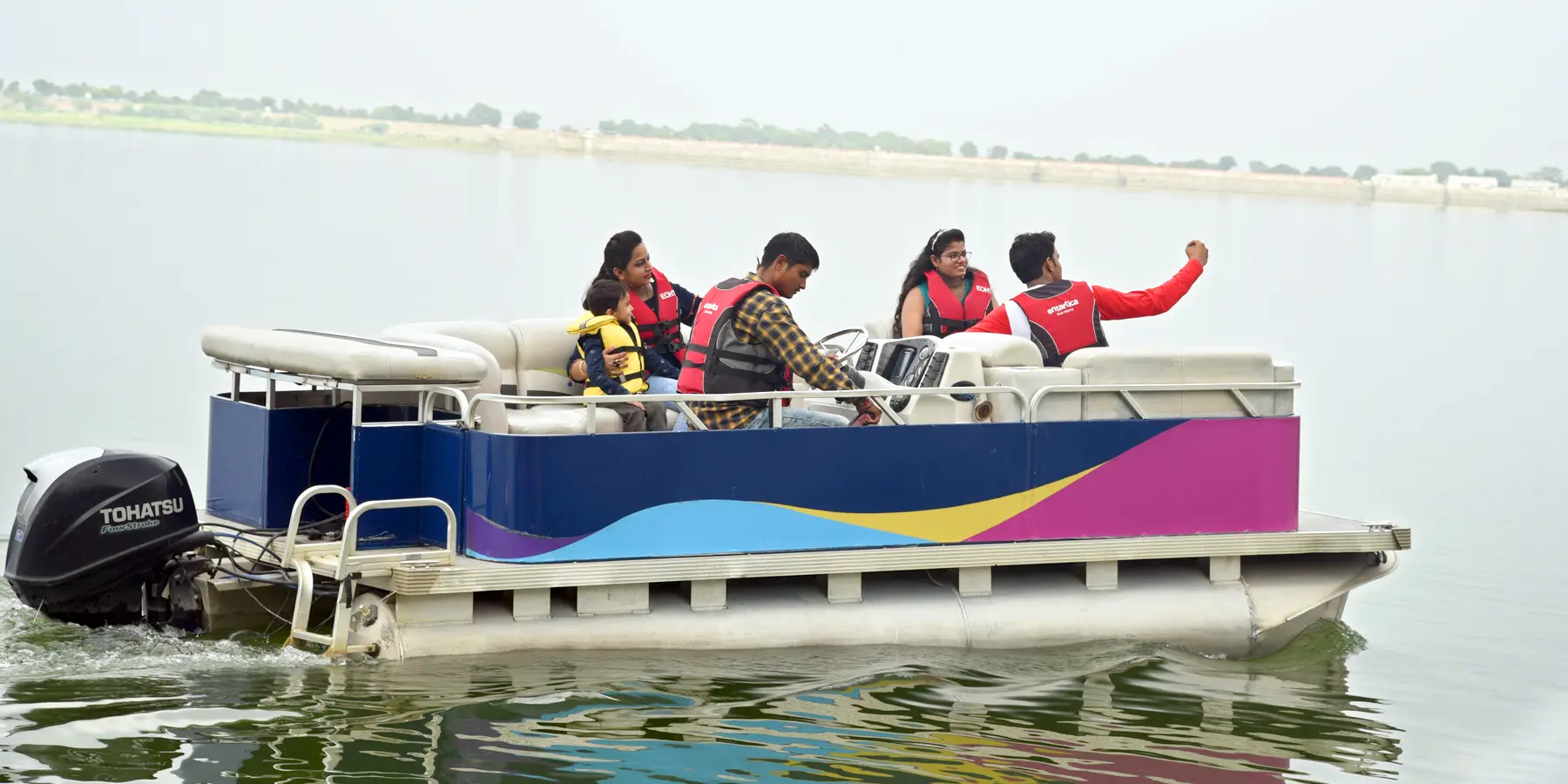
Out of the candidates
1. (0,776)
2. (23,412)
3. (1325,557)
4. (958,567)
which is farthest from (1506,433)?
(0,776)

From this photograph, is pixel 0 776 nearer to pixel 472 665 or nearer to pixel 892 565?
pixel 472 665

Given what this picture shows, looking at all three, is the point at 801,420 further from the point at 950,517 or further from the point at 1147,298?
the point at 1147,298

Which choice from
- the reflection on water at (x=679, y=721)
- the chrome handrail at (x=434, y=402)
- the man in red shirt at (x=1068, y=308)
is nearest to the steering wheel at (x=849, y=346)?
the man in red shirt at (x=1068, y=308)

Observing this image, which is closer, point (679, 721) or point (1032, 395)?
point (679, 721)

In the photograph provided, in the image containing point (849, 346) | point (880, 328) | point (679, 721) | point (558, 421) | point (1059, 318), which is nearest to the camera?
point (679, 721)

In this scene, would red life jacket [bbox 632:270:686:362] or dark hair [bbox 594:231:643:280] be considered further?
red life jacket [bbox 632:270:686:362]

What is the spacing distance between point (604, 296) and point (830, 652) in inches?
75.2

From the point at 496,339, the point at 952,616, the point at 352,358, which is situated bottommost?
the point at 952,616

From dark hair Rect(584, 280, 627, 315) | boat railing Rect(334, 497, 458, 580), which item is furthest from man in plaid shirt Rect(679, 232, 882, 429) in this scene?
boat railing Rect(334, 497, 458, 580)

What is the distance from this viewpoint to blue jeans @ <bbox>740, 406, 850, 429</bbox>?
7.76 meters

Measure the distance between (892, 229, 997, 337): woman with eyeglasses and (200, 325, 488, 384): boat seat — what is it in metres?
2.54

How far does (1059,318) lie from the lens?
28.6 ft

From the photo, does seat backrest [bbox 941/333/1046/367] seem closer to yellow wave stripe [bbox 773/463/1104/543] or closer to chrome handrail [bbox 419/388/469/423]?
yellow wave stripe [bbox 773/463/1104/543]

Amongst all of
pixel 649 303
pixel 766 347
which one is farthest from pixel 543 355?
pixel 766 347
